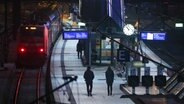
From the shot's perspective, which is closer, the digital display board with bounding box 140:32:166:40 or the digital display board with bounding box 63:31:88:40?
the digital display board with bounding box 140:32:166:40

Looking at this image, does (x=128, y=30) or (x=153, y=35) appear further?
(x=153, y=35)

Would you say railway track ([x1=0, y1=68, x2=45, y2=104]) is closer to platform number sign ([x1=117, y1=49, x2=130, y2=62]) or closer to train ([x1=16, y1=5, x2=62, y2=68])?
train ([x1=16, y1=5, x2=62, y2=68])

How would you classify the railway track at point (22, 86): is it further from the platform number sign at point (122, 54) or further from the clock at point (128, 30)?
the clock at point (128, 30)

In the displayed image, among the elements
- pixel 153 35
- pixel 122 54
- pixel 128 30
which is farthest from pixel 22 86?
pixel 153 35

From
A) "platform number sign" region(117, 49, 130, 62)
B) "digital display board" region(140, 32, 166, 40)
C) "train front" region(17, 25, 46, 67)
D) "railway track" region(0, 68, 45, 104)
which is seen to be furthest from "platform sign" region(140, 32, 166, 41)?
"platform number sign" region(117, 49, 130, 62)

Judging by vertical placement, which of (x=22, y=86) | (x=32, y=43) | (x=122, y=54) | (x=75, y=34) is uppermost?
(x=75, y=34)

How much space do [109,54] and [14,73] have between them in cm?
832

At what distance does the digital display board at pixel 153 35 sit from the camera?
36.6m

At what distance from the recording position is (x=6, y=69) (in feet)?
132

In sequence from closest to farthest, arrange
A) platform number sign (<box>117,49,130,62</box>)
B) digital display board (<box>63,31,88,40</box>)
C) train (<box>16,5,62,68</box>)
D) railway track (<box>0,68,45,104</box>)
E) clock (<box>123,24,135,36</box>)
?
platform number sign (<box>117,49,130,62</box>)
railway track (<box>0,68,45,104</box>)
clock (<box>123,24,135,36</box>)
digital display board (<box>63,31,88,40</box>)
train (<box>16,5,62,68</box>)

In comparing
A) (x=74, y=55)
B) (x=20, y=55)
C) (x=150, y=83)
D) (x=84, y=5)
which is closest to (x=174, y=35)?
(x=74, y=55)

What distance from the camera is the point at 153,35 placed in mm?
36844

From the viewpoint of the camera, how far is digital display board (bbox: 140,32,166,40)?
120ft

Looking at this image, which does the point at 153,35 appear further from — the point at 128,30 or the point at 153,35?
the point at 128,30
